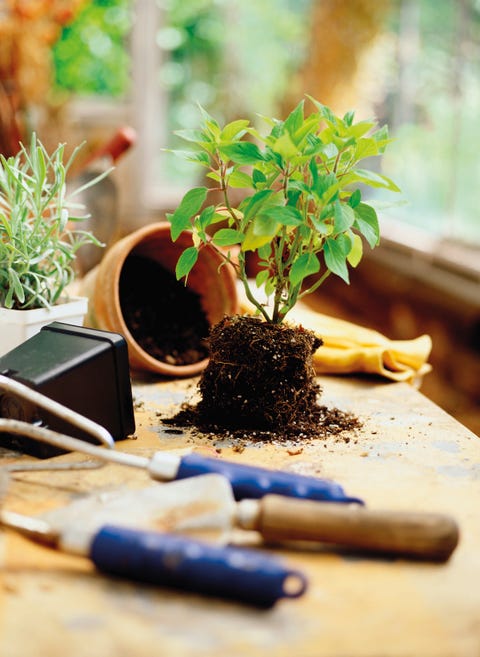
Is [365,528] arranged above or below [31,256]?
below

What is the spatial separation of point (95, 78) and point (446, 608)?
5421 millimetres

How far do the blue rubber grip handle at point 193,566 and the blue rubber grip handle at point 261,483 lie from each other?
0.44ft

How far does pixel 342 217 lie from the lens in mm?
912

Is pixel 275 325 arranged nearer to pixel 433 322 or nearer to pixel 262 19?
pixel 433 322

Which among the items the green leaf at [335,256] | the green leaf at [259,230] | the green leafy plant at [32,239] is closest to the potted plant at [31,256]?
the green leafy plant at [32,239]

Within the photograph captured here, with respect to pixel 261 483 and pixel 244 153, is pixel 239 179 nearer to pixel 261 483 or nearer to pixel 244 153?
pixel 244 153

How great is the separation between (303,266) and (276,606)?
469 mm

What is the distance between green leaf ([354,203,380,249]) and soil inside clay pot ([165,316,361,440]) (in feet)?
0.60

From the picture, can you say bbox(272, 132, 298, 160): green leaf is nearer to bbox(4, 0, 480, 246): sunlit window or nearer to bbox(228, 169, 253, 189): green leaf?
bbox(228, 169, 253, 189): green leaf

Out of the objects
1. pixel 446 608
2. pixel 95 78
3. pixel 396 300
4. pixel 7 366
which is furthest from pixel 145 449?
pixel 95 78

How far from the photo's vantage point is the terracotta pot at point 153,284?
1.30 metres

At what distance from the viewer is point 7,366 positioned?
949 mm

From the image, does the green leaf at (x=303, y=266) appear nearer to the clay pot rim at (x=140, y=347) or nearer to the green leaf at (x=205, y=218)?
the green leaf at (x=205, y=218)

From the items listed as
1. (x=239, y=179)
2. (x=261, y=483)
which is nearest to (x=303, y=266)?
(x=239, y=179)
